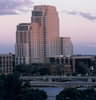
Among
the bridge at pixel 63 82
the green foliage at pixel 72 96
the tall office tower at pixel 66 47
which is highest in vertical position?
the tall office tower at pixel 66 47

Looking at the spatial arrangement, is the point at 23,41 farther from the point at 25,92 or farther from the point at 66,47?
the point at 25,92

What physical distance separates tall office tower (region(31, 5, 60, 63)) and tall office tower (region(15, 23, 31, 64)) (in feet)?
7.01

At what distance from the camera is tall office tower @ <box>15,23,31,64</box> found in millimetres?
132837

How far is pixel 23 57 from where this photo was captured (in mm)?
131500

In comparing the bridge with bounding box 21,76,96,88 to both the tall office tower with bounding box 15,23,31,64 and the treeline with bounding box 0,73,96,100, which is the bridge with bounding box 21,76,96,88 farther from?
the tall office tower with bounding box 15,23,31,64

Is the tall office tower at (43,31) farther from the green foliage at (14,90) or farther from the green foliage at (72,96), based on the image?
the green foliage at (72,96)

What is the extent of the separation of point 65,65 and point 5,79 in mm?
79041

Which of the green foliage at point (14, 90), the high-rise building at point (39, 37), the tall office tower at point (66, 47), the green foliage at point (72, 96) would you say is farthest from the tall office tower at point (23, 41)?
the green foliage at point (72, 96)

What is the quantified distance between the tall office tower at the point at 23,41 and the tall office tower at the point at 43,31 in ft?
7.01

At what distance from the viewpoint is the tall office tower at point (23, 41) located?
133 m

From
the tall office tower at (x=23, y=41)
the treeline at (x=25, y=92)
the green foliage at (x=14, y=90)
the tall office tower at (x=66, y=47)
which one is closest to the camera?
the treeline at (x=25, y=92)

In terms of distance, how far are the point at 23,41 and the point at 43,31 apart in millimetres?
7284

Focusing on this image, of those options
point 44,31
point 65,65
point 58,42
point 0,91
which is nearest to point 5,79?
point 0,91

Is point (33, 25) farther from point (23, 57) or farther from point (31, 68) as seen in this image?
point (31, 68)
